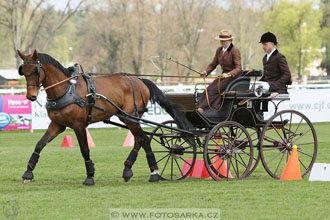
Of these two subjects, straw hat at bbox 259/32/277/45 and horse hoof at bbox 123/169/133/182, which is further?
straw hat at bbox 259/32/277/45

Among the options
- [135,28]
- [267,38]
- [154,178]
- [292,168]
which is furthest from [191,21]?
[292,168]

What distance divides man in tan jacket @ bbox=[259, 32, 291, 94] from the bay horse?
1.46m

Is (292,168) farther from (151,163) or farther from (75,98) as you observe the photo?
(75,98)

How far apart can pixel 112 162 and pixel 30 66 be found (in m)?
3.87

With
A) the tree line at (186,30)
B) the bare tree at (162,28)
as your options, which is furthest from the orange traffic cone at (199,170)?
the bare tree at (162,28)

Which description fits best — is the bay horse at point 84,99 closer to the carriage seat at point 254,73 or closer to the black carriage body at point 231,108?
the black carriage body at point 231,108

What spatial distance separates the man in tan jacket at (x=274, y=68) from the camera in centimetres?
949

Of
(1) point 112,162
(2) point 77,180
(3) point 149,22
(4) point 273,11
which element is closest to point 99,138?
(1) point 112,162

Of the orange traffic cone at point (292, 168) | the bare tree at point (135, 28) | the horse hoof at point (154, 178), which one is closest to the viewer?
the orange traffic cone at point (292, 168)

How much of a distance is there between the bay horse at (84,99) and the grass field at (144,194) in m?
0.40

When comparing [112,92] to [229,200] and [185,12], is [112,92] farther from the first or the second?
[185,12]

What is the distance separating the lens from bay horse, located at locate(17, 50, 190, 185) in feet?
27.6

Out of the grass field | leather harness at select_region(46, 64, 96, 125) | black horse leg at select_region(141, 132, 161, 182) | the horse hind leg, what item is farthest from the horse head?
black horse leg at select_region(141, 132, 161, 182)

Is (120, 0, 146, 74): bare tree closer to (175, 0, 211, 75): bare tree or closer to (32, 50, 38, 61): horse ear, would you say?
(175, 0, 211, 75): bare tree
